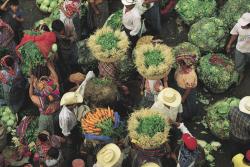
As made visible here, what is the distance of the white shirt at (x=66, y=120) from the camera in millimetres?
7352

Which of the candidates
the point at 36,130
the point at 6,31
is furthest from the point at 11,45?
the point at 36,130

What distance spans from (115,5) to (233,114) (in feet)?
15.5

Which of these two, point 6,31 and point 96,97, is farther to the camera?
point 6,31

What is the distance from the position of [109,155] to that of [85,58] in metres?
3.10

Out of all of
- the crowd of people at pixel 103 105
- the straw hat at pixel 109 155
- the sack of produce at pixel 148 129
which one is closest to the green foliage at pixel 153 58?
the crowd of people at pixel 103 105

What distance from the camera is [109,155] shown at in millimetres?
6617

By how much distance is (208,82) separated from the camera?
8.86 metres

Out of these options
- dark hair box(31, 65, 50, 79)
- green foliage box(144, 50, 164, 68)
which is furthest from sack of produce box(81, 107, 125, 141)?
dark hair box(31, 65, 50, 79)

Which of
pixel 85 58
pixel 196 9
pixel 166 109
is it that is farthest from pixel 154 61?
pixel 196 9

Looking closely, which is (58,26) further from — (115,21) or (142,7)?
(142,7)

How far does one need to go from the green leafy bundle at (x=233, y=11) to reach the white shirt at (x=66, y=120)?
4.07 meters

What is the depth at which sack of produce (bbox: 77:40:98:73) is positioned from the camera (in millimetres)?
9172

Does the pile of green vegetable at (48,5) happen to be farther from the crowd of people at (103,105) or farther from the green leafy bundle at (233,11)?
the green leafy bundle at (233,11)

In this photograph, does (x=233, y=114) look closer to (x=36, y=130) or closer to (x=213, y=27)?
(x=213, y=27)
